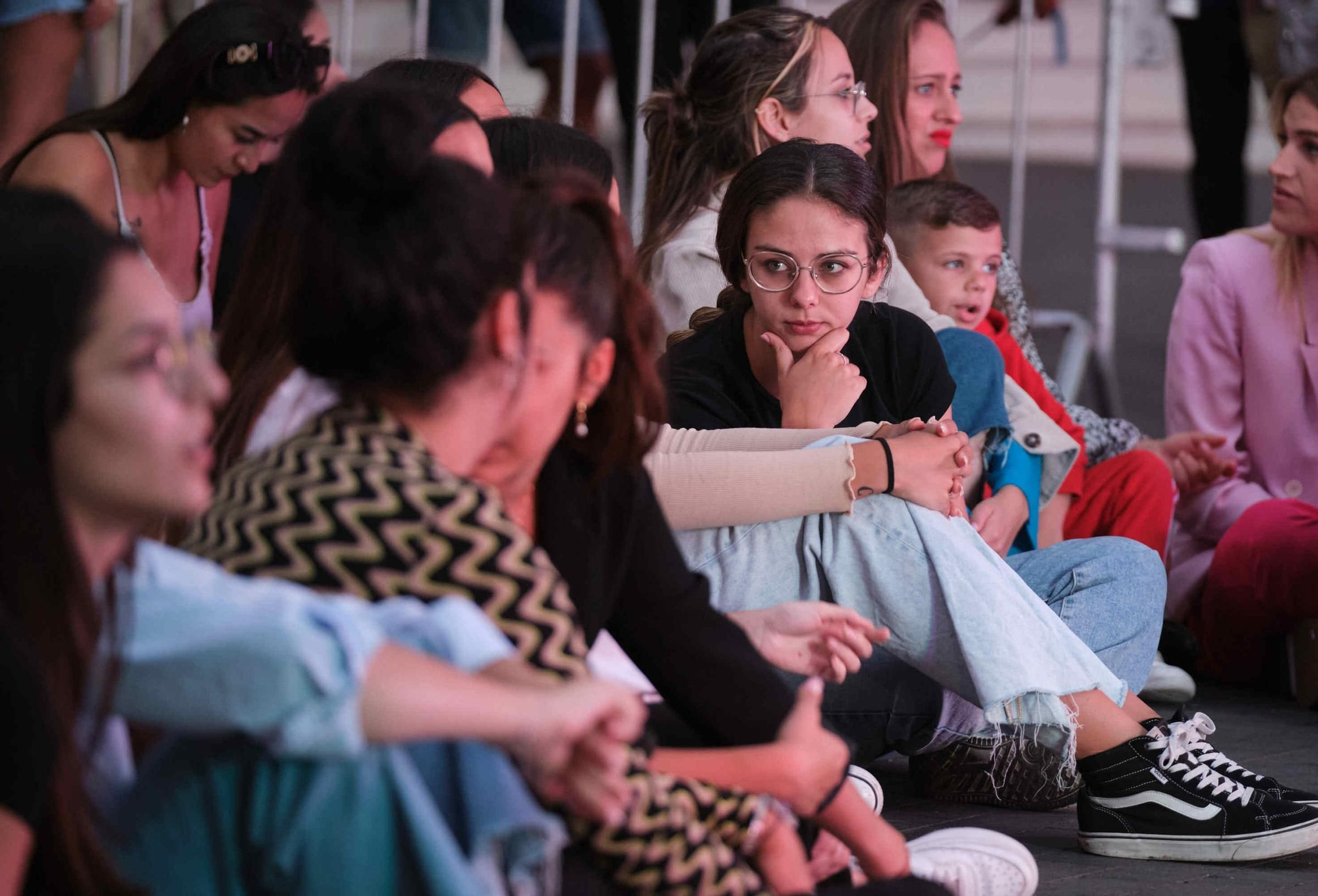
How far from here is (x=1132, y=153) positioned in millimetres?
12672

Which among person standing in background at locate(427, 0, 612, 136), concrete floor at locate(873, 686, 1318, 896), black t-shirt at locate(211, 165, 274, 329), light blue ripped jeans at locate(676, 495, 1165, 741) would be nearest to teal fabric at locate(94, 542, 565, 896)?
light blue ripped jeans at locate(676, 495, 1165, 741)

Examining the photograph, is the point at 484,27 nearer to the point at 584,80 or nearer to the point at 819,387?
the point at 584,80

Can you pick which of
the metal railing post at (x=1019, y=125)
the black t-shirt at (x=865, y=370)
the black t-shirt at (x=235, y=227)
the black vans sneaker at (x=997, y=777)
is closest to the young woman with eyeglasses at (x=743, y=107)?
the black t-shirt at (x=865, y=370)

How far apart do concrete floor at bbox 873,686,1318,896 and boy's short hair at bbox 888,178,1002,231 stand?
3.32 ft

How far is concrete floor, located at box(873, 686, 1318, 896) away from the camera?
2.28 meters

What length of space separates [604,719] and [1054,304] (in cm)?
588

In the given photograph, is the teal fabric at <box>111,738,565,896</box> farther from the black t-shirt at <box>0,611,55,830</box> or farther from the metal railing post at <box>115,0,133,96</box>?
the metal railing post at <box>115,0,133,96</box>

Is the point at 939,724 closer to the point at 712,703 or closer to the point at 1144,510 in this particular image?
the point at 712,703

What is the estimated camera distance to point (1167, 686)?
3176mm

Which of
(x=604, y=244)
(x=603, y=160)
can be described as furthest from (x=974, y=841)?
(x=603, y=160)

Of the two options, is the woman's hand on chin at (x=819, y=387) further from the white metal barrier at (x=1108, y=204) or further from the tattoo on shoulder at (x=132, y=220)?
the white metal barrier at (x=1108, y=204)

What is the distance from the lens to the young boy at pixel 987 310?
3.36 meters

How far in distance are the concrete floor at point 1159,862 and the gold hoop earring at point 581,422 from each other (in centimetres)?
95

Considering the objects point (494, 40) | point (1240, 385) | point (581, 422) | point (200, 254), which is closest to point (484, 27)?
point (494, 40)
